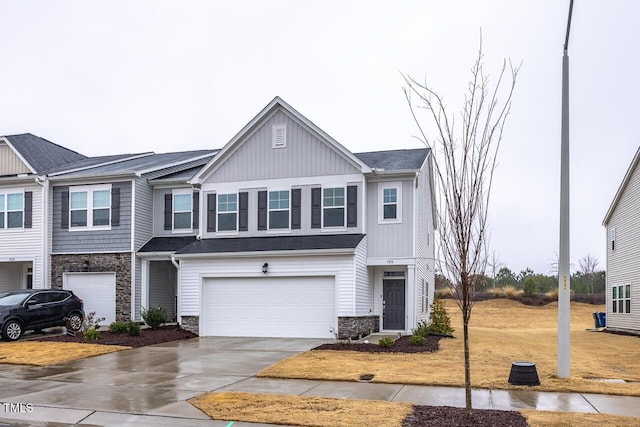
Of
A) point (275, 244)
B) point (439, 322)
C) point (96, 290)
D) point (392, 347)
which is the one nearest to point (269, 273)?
point (275, 244)

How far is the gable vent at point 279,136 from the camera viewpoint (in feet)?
75.8

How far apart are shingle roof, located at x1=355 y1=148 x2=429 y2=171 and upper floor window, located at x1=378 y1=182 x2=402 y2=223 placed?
2.28ft

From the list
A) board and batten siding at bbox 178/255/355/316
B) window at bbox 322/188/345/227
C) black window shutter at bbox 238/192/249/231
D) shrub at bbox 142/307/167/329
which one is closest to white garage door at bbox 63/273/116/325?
shrub at bbox 142/307/167/329

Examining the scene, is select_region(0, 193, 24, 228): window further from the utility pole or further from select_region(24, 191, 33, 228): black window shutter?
the utility pole

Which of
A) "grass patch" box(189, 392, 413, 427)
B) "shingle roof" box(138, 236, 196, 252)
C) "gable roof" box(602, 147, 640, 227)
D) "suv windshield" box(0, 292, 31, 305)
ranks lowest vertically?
"grass patch" box(189, 392, 413, 427)

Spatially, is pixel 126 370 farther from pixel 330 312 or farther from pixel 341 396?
pixel 330 312

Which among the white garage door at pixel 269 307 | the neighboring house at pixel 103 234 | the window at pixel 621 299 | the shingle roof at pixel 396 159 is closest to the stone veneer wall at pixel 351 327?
the white garage door at pixel 269 307

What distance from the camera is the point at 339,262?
21.0 m

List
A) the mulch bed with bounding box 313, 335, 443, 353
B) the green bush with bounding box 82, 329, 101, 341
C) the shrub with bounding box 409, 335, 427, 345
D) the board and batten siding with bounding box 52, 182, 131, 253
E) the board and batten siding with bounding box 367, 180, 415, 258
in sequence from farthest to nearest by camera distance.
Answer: the board and batten siding with bounding box 52, 182, 131, 253 → the board and batten siding with bounding box 367, 180, 415, 258 → the green bush with bounding box 82, 329, 101, 341 → the shrub with bounding box 409, 335, 427, 345 → the mulch bed with bounding box 313, 335, 443, 353

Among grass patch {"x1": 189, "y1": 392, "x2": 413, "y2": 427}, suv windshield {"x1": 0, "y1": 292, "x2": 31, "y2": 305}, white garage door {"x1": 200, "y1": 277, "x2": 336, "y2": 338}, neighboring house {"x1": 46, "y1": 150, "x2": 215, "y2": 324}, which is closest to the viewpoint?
grass patch {"x1": 189, "y1": 392, "x2": 413, "y2": 427}

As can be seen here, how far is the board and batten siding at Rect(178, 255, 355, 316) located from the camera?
20828 mm

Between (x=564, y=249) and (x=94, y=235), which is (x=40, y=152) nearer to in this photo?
(x=94, y=235)

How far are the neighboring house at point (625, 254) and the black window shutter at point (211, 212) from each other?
55.3 feet

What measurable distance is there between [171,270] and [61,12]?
13.6 metres
